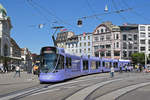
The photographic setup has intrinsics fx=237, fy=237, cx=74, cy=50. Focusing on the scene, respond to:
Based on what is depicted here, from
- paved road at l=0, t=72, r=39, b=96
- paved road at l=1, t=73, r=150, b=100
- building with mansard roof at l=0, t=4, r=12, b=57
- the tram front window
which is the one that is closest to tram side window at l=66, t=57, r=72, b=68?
the tram front window

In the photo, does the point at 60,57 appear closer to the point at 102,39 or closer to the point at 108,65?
the point at 108,65

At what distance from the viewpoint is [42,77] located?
1788 centimetres

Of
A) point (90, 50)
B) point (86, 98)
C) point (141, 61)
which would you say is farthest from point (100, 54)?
point (86, 98)

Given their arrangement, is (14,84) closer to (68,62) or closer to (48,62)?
(48,62)

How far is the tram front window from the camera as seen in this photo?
17844 millimetres

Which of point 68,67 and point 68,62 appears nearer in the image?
point 68,67

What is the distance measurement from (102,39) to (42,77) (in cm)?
5865

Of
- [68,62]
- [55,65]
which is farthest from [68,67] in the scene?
[55,65]

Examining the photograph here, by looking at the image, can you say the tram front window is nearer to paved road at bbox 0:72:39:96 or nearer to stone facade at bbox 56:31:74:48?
paved road at bbox 0:72:39:96

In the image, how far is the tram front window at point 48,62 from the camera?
17.8 meters

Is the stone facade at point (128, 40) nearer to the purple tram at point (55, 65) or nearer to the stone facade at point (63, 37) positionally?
the stone facade at point (63, 37)

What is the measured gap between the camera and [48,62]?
17906mm

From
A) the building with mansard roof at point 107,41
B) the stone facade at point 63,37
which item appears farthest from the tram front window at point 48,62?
the stone facade at point 63,37

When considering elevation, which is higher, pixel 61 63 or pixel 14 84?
pixel 61 63
